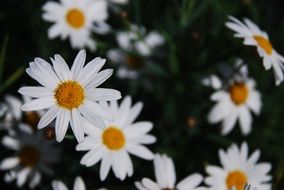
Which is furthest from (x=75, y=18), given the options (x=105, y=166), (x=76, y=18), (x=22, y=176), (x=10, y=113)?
(x=105, y=166)

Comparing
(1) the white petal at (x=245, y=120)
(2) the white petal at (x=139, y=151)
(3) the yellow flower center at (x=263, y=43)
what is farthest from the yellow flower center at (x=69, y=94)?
(1) the white petal at (x=245, y=120)

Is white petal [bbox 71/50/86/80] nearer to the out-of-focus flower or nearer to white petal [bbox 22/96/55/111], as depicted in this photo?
white petal [bbox 22/96/55/111]

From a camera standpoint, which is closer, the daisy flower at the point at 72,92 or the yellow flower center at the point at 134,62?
the daisy flower at the point at 72,92

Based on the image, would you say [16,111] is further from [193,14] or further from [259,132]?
[259,132]

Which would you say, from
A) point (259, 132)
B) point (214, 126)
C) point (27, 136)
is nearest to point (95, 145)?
point (27, 136)

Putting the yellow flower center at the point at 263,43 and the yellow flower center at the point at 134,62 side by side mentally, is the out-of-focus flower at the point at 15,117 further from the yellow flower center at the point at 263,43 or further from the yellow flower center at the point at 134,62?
the yellow flower center at the point at 263,43

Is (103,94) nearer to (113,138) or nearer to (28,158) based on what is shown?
(113,138)

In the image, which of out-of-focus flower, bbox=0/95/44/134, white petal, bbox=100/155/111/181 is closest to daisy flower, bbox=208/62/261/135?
white petal, bbox=100/155/111/181
